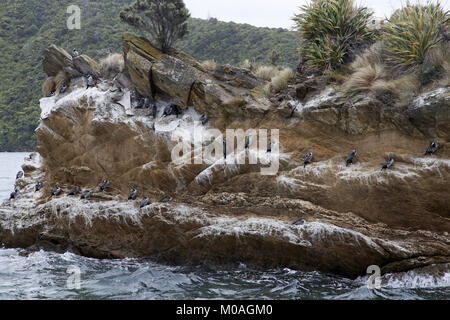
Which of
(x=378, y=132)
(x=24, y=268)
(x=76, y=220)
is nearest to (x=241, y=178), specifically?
(x=378, y=132)

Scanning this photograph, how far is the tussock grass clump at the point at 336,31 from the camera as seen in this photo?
11.6 m

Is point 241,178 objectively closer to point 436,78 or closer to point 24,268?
point 436,78

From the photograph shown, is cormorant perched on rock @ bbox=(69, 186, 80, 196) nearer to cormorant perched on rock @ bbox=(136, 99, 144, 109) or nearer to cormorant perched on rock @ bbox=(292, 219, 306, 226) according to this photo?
cormorant perched on rock @ bbox=(136, 99, 144, 109)

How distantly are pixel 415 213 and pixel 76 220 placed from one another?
31.5 ft

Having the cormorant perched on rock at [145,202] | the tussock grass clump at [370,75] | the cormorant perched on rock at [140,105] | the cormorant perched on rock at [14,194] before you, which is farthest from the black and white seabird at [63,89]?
the tussock grass clump at [370,75]

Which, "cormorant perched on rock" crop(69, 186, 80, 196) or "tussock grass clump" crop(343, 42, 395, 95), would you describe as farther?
"cormorant perched on rock" crop(69, 186, 80, 196)

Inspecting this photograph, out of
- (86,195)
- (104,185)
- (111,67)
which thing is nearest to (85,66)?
(111,67)

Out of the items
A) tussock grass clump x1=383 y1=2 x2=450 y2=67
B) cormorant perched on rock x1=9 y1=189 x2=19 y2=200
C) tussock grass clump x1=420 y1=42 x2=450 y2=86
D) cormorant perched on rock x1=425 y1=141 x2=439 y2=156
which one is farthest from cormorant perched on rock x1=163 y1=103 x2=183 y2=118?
cormorant perched on rock x1=425 y1=141 x2=439 y2=156

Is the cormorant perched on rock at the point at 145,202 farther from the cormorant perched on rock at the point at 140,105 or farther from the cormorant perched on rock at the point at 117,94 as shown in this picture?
the cormorant perched on rock at the point at 117,94

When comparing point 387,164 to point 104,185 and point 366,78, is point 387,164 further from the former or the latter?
point 104,185

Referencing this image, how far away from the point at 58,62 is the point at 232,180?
30.4 ft

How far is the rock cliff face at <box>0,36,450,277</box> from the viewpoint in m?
8.91

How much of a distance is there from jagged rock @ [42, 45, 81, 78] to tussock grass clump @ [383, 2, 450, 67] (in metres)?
11.1

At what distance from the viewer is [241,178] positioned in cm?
1083
